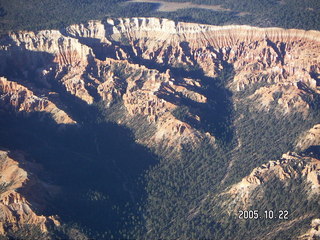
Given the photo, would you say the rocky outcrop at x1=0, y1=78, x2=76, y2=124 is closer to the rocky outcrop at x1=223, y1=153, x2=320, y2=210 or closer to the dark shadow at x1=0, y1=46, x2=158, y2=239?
the dark shadow at x1=0, y1=46, x2=158, y2=239

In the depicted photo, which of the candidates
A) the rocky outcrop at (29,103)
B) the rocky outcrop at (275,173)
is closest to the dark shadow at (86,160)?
the rocky outcrop at (29,103)

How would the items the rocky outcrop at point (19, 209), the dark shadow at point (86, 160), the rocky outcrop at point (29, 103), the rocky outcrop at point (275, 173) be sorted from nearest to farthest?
the rocky outcrop at point (19, 209) → the dark shadow at point (86, 160) → the rocky outcrop at point (275, 173) → the rocky outcrop at point (29, 103)

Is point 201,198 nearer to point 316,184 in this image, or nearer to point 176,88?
point 316,184

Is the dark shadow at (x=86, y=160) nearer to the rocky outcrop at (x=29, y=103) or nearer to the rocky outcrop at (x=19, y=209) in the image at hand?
the rocky outcrop at (x=29, y=103)

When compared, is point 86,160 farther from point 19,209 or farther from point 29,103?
point 19,209

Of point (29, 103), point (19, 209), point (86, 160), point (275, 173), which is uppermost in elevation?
point (29, 103)

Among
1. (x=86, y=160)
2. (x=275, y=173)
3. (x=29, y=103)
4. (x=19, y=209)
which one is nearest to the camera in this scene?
(x=19, y=209)

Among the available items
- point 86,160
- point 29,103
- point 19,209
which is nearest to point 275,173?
point 86,160

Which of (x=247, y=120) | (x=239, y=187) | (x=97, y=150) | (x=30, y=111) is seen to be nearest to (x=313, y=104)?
(x=247, y=120)

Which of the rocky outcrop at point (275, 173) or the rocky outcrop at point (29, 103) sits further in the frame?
the rocky outcrop at point (29, 103)
